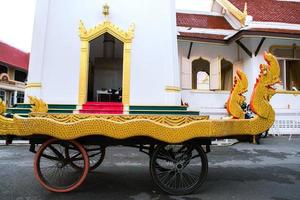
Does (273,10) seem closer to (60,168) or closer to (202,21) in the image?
(202,21)

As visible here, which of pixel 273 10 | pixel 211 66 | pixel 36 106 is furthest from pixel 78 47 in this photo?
pixel 273 10

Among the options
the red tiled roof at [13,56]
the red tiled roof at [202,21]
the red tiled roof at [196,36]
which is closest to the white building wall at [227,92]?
the red tiled roof at [196,36]

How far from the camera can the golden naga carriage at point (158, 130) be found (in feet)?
11.4

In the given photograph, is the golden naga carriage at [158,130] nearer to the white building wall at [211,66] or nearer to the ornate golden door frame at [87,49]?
the ornate golden door frame at [87,49]

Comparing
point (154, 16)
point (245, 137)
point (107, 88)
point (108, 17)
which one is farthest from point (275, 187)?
point (107, 88)

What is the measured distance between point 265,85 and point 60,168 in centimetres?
334

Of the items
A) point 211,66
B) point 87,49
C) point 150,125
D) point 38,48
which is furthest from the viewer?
point 211,66

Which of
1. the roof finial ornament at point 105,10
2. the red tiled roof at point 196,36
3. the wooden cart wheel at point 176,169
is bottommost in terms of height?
the wooden cart wheel at point 176,169

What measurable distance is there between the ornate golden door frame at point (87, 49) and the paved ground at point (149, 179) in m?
1.69

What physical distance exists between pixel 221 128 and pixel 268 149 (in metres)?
5.19

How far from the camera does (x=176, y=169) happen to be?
3770 mm

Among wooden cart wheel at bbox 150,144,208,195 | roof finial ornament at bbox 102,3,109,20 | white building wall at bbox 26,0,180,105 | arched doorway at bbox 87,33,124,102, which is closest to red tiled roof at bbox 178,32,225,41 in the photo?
arched doorway at bbox 87,33,124,102

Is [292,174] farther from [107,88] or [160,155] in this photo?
[107,88]

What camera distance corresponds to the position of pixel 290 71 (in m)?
12.3
